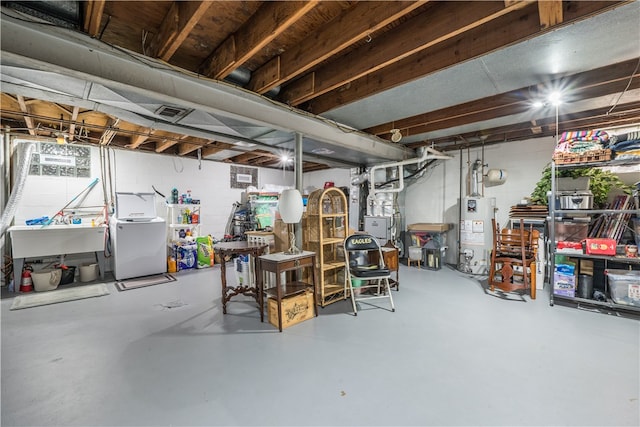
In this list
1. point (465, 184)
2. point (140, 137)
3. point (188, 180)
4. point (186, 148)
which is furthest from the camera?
point (188, 180)

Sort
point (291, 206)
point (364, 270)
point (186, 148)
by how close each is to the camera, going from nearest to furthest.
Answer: point (291, 206), point (364, 270), point (186, 148)

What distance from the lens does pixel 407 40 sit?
229 centimetres

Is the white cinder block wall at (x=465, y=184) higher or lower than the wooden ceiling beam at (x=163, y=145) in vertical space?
lower

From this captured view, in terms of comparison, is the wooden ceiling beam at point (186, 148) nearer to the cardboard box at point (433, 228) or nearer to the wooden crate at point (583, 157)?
the cardboard box at point (433, 228)

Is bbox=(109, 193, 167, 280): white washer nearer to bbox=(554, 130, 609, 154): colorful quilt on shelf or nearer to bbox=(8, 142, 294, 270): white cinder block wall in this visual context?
bbox=(8, 142, 294, 270): white cinder block wall

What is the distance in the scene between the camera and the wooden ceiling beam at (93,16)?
1.76 meters

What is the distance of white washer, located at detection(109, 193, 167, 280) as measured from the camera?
4.86m

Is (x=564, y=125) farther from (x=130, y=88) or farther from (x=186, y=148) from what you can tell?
(x=186, y=148)

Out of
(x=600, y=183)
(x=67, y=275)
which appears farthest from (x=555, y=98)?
(x=67, y=275)

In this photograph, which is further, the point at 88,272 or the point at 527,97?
the point at 88,272

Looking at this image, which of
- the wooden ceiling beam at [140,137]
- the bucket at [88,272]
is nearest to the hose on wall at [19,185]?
the bucket at [88,272]

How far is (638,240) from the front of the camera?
330cm

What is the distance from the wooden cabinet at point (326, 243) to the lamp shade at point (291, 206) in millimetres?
312

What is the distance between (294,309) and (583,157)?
414 cm
